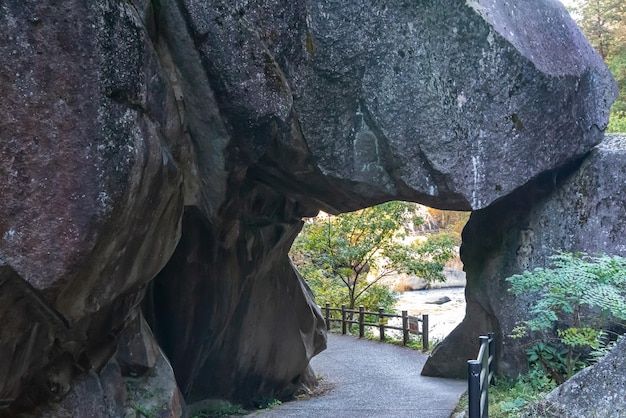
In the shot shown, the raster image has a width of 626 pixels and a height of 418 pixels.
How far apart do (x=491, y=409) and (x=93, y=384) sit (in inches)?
188

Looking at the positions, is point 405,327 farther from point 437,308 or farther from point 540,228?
point 437,308

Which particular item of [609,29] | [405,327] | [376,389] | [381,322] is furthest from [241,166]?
[609,29]

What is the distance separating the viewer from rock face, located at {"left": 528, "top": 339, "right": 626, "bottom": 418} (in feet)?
14.7

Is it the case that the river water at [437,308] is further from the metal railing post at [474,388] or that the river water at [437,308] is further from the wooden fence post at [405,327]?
the metal railing post at [474,388]

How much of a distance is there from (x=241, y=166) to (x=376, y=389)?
19.0 feet

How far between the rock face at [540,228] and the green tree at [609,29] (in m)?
8.24

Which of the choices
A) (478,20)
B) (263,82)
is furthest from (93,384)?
(478,20)

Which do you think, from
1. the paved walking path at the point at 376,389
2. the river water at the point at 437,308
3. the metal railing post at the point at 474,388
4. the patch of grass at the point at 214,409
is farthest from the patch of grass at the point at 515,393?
the river water at the point at 437,308

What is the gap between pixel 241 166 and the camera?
7.16 metres

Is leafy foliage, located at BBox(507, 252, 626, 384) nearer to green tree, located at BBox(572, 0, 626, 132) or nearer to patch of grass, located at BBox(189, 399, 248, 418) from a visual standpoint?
patch of grass, located at BBox(189, 399, 248, 418)

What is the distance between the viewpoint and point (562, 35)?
30.6 ft

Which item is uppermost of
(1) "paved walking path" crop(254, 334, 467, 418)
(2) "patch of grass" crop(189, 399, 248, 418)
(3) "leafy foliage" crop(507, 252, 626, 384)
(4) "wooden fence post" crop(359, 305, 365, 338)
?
(3) "leafy foliage" crop(507, 252, 626, 384)

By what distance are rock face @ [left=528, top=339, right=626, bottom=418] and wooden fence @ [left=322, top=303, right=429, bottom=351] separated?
10698 millimetres

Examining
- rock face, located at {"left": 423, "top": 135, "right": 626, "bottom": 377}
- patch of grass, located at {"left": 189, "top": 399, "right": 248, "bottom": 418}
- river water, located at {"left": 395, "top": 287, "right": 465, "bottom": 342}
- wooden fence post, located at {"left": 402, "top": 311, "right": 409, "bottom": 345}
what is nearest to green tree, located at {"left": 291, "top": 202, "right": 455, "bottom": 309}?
wooden fence post, located at {"left": 402, "top": 311, "right": 409, "bottom": 345}
